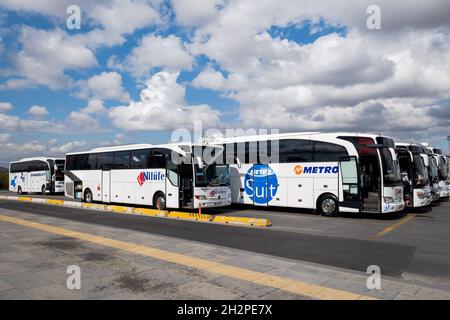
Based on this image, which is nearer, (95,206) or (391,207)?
(391,207)

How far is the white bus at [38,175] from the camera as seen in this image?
32625mm

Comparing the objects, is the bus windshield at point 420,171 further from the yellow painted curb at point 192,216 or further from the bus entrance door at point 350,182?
the yellow painted curb at point 192,216

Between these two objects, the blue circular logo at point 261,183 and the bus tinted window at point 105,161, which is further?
the bus tinted window at point 105,161

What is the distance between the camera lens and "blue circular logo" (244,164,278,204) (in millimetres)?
17406

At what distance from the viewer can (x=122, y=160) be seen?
65.7 feet

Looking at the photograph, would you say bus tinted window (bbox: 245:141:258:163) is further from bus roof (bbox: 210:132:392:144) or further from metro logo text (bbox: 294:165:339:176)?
metro logo text (bbox: 294:165:339:176)

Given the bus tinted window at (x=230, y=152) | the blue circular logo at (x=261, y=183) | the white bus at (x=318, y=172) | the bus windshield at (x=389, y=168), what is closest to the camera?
the bus windshield at (x=389, y=168)

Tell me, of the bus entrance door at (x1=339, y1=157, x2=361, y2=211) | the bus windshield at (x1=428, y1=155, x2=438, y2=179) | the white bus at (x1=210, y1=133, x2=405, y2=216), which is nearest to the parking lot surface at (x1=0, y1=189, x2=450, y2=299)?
the bus entrance door at (x1=339, y1=157, x2=361, y2=211)

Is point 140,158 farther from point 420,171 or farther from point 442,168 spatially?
point 442,168

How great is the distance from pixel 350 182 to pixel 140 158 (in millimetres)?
10268

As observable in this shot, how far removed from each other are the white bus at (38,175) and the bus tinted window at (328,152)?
2524 cm

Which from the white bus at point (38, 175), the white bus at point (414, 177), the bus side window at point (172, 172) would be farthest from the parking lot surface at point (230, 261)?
the white bus at point (38, 175)

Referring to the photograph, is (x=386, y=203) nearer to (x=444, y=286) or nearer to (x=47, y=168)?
(x=444, y=286)

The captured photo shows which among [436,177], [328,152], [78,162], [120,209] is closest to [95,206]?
[120,209]
